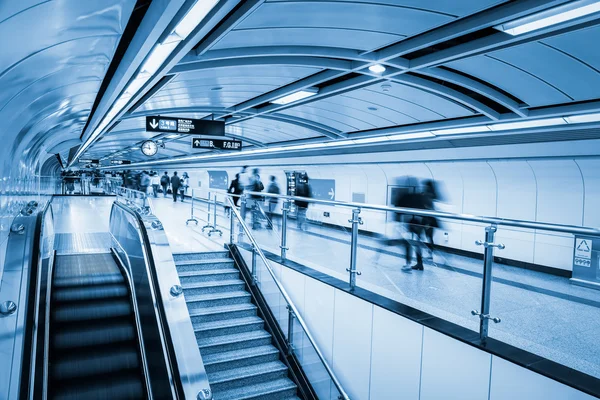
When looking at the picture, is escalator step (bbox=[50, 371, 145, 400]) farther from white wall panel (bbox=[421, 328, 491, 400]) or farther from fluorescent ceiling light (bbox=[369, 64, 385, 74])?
fluorescent ceiling light (bbox=[369, 64, 385, 74])

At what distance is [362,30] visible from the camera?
5465mm

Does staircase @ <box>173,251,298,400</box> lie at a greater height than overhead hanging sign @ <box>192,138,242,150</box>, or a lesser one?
lesser

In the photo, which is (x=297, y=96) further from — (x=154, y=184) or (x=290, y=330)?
(x=154, y=184)

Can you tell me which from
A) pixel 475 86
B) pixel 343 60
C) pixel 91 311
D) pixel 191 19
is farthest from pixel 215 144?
pixel 191 19

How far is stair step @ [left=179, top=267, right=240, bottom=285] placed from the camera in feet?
22.4

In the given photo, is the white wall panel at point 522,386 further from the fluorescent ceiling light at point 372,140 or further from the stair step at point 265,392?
the fluorescent ceiling light at point 372,140

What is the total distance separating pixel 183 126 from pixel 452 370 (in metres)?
9.14

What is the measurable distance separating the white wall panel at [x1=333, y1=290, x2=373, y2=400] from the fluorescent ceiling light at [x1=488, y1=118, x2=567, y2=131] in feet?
19.1

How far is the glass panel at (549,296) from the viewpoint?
3.09 meters

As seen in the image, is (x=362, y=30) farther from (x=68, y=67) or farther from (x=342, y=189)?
(x=342, y=189)

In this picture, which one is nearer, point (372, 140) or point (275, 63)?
point (275, 63)

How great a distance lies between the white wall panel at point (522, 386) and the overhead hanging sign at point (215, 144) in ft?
39.2

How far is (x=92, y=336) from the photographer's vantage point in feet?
15.2

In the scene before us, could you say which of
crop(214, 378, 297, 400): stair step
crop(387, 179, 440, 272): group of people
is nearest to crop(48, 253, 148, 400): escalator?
crop(214, 378, 297, 400): stair step
